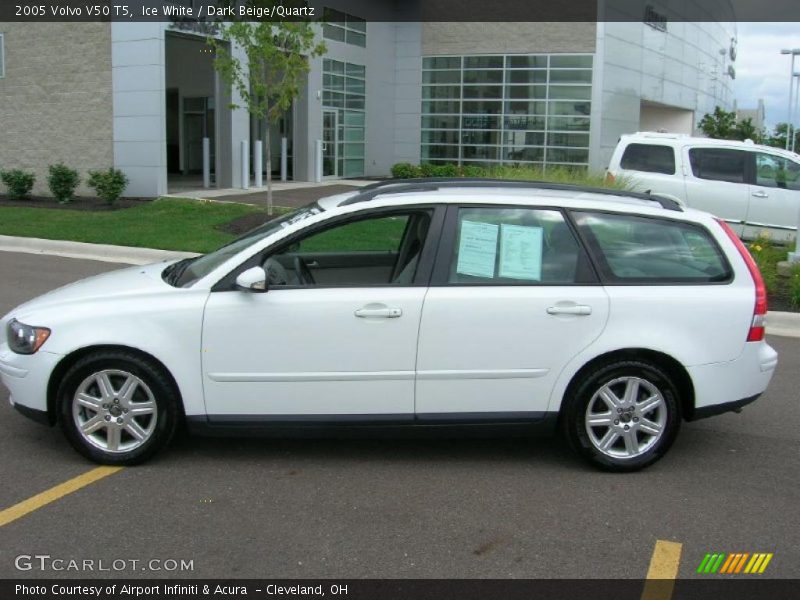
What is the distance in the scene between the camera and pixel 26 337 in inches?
186

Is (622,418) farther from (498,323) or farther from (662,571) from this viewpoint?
(662,571)

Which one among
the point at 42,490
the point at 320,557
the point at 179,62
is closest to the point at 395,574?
the point at 320,557

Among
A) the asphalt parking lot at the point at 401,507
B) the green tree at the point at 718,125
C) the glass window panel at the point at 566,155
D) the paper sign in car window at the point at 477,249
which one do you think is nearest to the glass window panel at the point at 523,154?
the glass window panel at the point at 566,155

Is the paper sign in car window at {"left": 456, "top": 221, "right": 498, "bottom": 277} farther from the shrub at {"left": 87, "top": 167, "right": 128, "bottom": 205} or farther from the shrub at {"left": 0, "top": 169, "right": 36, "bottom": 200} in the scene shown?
the shrub at {"left": 0, "top": 169, "right": 36, "bottom": 200}

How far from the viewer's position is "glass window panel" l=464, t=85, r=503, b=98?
31234 millimetres

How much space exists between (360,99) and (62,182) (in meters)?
14.2

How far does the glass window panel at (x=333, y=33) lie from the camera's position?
92.9 feet

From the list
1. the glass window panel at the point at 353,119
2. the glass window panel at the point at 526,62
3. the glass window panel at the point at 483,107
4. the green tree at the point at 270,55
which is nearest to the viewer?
the green tree at the point at 270,55

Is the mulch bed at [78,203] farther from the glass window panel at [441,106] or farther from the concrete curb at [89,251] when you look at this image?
the glass window panel at [441,106]

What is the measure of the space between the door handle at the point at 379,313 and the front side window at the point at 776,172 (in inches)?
436

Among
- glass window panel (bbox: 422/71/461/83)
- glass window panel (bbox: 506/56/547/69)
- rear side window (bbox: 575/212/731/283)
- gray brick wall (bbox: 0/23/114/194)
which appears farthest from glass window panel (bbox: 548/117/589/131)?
rear side window (bbox: 575/212/731/283)

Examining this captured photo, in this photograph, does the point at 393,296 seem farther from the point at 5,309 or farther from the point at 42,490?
the point at 5,309

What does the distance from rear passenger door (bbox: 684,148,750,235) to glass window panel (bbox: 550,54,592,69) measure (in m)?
16.3

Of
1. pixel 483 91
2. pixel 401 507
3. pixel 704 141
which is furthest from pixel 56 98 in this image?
pixel 401 507
